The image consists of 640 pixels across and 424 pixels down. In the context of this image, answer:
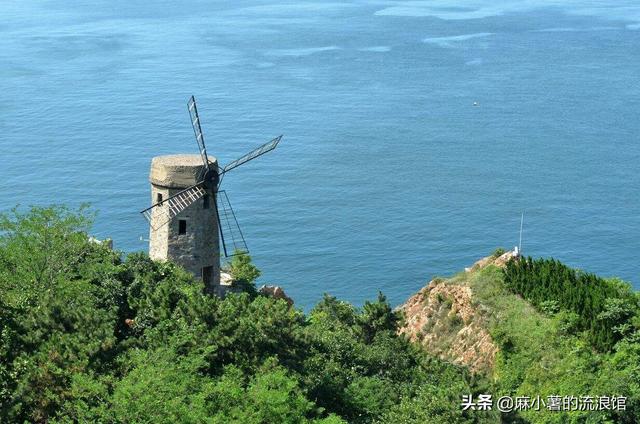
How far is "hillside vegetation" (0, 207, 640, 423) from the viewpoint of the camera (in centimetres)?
3200

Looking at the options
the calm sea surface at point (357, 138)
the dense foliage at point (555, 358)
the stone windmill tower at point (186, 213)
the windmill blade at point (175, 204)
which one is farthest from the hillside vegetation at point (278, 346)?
the calm sea surface at point (357, 138)

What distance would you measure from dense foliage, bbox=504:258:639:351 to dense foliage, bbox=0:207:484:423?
5.91 meters

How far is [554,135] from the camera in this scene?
128 m

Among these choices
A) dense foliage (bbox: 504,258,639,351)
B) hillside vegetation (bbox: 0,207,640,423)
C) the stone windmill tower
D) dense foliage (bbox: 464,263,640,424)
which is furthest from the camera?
the stone windmill tower

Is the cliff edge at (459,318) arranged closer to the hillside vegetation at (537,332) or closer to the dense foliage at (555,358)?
the hillside vegetation at (537,332)

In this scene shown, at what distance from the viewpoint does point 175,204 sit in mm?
52469

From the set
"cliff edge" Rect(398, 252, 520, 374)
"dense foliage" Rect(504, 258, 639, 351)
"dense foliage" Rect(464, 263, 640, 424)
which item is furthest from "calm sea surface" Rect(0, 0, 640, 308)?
Answer: "dense foliage" Rect(464, 263, 640, 424)

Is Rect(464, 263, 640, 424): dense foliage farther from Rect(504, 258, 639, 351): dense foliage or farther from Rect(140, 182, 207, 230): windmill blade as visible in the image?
Rect(140, 182, 207, 230): windmill blade

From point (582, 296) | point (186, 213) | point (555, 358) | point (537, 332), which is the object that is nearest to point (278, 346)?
point (555, 358)

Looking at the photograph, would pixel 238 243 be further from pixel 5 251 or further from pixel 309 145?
pixel 5 251

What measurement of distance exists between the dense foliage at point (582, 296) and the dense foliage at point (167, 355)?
5.91 metres

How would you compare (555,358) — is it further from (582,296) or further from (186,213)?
(186,213)

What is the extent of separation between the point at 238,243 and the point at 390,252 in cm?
1339

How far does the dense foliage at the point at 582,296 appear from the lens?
44969 mm
